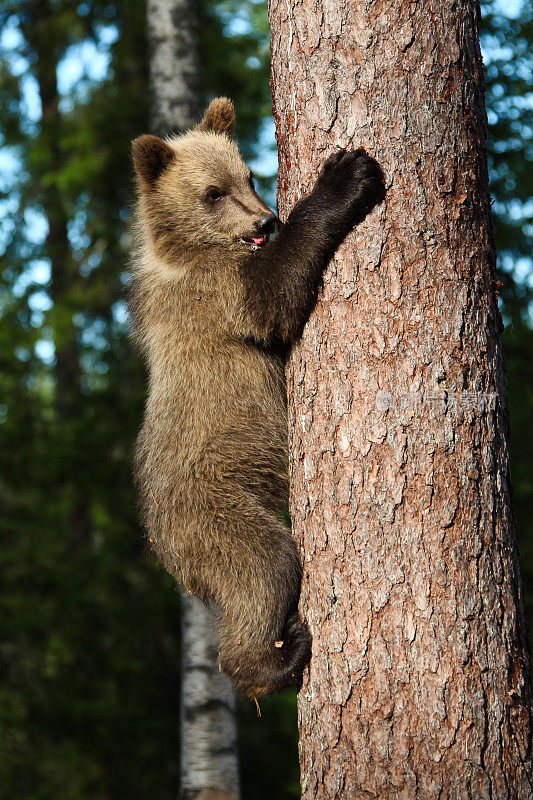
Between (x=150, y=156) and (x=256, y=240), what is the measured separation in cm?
88

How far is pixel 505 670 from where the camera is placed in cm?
234

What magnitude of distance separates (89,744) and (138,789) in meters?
0.96

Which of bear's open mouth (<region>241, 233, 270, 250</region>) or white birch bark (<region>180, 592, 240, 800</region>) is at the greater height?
bear's open mouth (<region>241, 233, 270, 250</region>)

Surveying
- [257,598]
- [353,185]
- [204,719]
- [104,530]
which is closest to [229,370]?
[257,598]

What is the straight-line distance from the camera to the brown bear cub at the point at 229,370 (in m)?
2.98

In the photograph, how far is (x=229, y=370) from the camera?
3.58 meters

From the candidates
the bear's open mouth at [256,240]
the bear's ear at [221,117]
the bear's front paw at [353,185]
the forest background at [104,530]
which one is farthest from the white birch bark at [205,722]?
the bear's front paw at [353,185]

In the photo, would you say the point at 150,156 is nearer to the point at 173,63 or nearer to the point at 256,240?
the point at 256,240

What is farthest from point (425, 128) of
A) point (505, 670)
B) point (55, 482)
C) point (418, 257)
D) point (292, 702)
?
point (55, 482)

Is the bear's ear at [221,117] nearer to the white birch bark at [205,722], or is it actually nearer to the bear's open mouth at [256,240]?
the bear's open mouth at [256,240]

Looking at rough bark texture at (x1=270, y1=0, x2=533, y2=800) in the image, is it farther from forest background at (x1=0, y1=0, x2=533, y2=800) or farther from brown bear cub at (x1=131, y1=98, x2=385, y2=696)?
forest background at (x1=0, y1=0, x2=533, y2=800)

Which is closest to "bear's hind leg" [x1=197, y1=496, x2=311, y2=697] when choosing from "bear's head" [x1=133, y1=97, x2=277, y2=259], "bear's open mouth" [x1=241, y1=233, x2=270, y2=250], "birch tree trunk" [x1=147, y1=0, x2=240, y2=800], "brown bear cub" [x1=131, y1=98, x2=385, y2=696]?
"brown bear cub" [x1=131, y1=98, x2=385, y2=696]

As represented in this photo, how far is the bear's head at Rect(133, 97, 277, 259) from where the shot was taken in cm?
388

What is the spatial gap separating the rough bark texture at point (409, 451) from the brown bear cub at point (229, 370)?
0.21m
